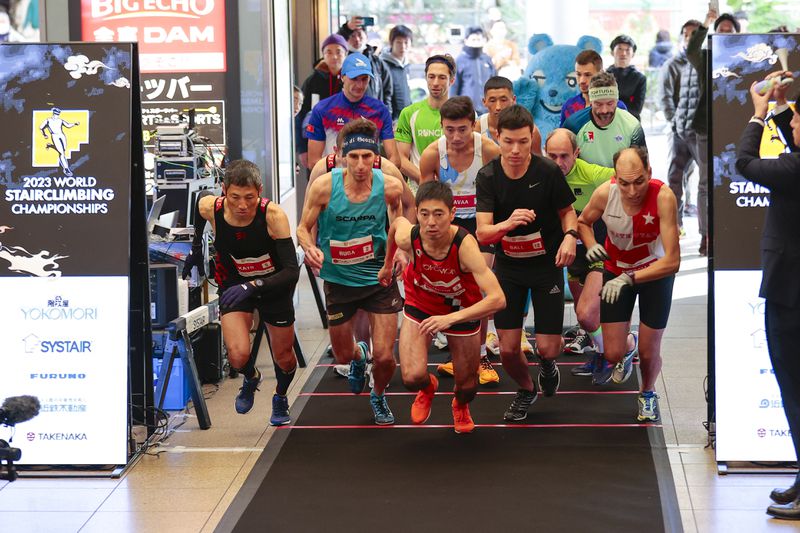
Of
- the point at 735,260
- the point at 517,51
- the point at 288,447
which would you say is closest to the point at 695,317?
the point at 735,260

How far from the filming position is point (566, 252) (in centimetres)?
606

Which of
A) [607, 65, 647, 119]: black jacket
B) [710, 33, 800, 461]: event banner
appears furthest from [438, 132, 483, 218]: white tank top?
[607, 65, 647, 119]: black jacket

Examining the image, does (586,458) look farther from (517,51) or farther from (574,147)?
(517,51)

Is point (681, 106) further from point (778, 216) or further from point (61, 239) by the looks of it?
point (61, 239)

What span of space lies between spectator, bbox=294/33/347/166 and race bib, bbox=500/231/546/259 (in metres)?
4.58

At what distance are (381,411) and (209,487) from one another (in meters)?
1.29

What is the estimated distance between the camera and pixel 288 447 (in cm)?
620

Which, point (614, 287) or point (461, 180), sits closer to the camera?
point (614, 287)

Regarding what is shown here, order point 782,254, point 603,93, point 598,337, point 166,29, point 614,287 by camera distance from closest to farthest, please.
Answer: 1. point 782,254
2. point 614,287
3. point 598,337
4. point 603,93
5. point 166,29

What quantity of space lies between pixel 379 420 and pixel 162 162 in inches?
89.5

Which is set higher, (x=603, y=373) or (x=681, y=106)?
(x=681, y=106)

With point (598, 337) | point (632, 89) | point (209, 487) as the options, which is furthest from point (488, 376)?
point (632, 89)

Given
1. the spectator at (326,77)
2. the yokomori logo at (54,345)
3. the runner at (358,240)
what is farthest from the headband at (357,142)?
the spectator at (326,77)

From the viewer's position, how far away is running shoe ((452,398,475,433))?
247 inches
